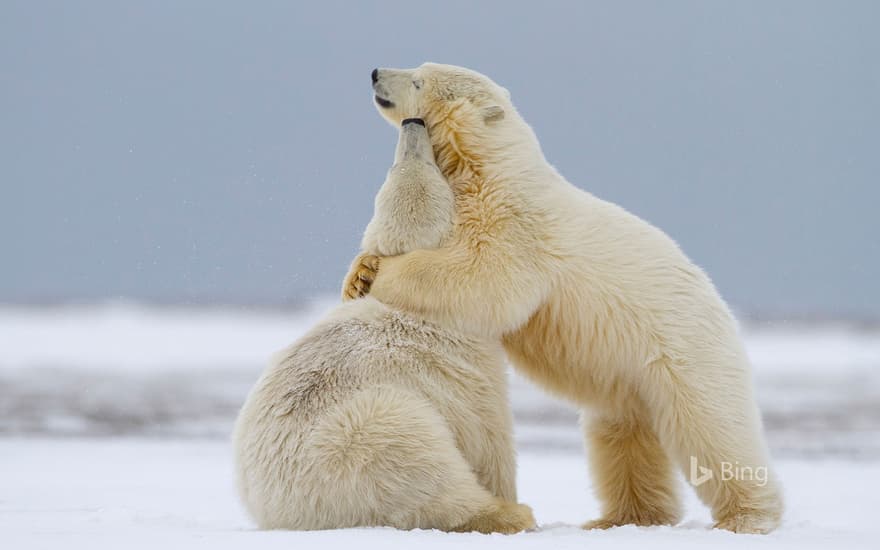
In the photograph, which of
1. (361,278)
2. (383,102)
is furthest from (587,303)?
(383,102)

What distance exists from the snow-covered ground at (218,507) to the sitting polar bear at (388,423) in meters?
0.16

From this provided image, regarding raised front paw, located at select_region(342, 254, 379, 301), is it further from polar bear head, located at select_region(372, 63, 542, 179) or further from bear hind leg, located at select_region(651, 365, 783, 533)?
bear hind leg, located at select_region(651, 365, 783, 533)

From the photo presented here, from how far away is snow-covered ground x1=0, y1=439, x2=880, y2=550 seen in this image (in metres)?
3.53

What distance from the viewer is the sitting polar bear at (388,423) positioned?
147 inches

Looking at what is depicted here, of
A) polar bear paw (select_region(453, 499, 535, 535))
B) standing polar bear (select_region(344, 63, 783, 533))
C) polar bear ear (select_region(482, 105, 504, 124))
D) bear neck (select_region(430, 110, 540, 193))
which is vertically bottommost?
polar bear paw (select_region(453, 499, 535, 535))

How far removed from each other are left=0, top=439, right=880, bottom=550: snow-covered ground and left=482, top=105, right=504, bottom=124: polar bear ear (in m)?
1.77

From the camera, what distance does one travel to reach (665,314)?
14.2ft

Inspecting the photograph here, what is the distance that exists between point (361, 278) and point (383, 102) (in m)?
0.94

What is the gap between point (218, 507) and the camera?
5969mm

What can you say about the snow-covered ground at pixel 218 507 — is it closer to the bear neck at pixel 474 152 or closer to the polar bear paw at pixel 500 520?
the polar bear paw at pixel 500 520

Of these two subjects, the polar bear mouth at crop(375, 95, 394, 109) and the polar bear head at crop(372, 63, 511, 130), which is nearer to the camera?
the polar bear head at crop(372, 63, 511, 130)

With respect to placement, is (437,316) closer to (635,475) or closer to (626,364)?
(626,364)

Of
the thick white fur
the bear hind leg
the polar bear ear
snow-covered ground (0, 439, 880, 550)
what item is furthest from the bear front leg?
the polar bear ear

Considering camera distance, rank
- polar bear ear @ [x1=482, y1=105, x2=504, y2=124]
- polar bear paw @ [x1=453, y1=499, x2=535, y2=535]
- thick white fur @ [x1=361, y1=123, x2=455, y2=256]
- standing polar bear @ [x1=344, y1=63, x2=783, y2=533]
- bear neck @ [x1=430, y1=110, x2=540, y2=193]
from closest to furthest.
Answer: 1. polar bear paw @ [x1=453, y1=499, x2=535, y2=535]
2. standing polar bear @ [x1=344, y1=63, x2=783, y2=533]
3. thick white fur @ [x1=361, y1=123, x2=455, y2=256]
4. bear neck @ [x1=430, y1=110, x2=540, y2=193]
5. polar bear ear @ [x1=482, y1=105, x2=504, y2=124]
